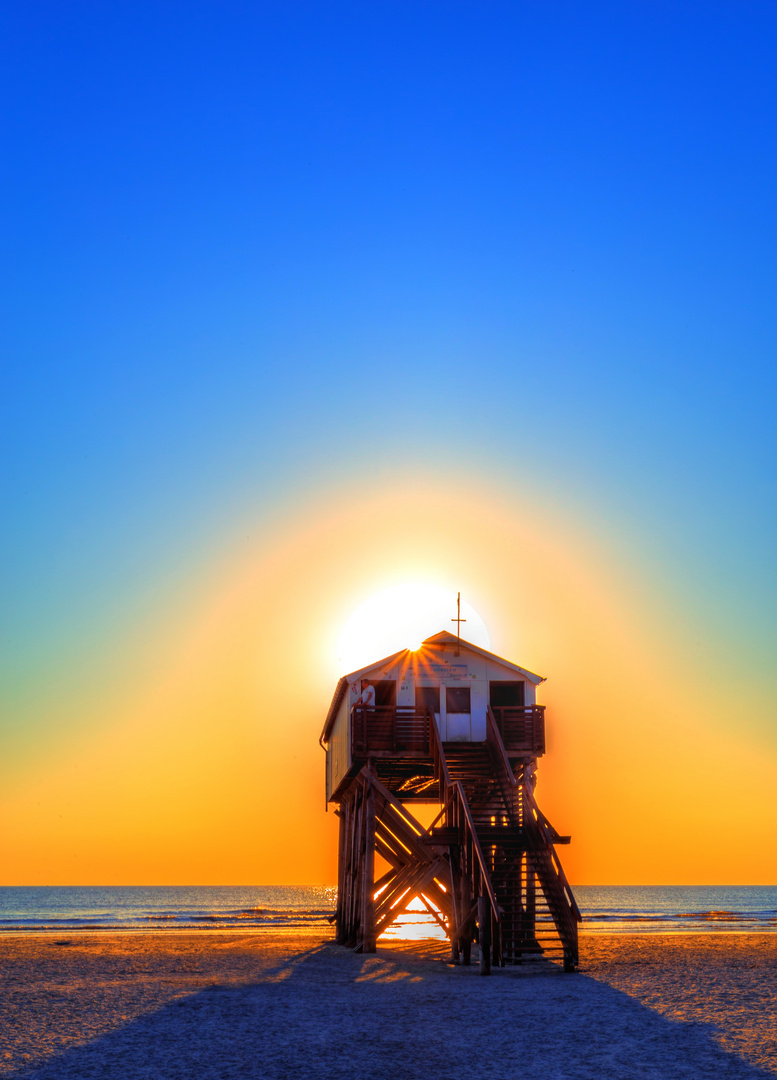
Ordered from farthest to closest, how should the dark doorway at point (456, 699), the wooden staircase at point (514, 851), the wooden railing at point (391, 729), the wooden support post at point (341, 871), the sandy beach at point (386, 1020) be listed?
the wooden support post at point (341, 871)
the dark doorway at point (456, 699)
the wooden railing at point (391, 729)
the wooden staircase at point (514, 851)
the sandy beach at point (386, 1020)

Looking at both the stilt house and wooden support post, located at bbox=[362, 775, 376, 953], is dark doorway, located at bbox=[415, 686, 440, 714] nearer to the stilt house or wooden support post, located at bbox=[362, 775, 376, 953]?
the stilt house

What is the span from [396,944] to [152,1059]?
19.2 m

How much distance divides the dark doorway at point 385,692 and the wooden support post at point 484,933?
7.17 m

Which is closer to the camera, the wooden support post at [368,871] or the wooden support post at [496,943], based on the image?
the wooden support post at [496,943]

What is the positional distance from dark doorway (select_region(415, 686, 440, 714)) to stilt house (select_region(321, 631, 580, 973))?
3cm

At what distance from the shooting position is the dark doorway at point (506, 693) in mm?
26531

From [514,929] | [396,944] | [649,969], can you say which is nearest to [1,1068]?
[514,929]

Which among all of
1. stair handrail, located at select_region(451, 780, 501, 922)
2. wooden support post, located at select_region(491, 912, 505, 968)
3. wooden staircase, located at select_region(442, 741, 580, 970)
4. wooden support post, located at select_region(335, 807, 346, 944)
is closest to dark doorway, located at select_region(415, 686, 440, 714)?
wooden staircase, located at select_region(442, 741, 580, 970)

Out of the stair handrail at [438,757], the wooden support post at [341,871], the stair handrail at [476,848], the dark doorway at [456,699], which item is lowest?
the wooden support post at [341,871]

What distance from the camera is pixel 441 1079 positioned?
10.6 m

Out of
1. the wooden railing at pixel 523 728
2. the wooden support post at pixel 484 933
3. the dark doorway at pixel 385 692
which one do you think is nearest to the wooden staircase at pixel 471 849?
the wooden support post at pixel 484 933

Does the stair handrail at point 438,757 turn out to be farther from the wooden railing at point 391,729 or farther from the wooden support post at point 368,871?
the wooden support post at point 368,871

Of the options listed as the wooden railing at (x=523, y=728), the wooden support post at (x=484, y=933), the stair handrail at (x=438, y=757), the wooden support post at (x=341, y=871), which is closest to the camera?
the wooden support post at (x=484, y=933)

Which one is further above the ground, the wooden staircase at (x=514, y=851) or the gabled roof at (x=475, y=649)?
the gabled roof at (x=475, y=649)
